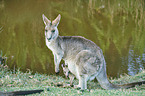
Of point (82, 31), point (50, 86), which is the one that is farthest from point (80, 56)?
point (82, 31)

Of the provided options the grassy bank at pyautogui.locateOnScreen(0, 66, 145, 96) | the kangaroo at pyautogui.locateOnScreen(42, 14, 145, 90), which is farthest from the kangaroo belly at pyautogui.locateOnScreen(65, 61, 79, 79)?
the grassy bank at pyautogui.locateOnScreen(0, 66, 145, 96)

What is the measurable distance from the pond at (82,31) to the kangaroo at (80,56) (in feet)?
7.21

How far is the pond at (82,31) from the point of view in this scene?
24.6ft

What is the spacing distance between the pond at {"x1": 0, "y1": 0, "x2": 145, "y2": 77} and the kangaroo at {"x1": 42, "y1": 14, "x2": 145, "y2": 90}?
2.20 meters

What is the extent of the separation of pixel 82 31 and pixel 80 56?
272 inches

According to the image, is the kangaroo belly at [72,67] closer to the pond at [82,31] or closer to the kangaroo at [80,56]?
the kangaroo at [80,56]

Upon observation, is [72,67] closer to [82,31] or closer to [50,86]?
[50,86]

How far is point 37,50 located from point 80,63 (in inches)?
184

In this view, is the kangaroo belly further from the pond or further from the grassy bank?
the pond

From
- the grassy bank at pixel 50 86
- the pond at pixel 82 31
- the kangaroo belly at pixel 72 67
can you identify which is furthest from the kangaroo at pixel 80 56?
the pond at pixel 82 31

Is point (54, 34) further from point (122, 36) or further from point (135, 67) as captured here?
point (122, 36)

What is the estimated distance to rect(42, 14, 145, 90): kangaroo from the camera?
416cm

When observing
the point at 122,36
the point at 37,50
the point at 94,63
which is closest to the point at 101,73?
the point at 94,63

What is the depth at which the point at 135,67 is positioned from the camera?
280 inches
